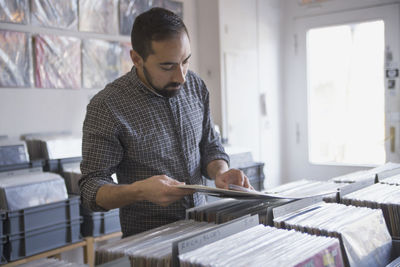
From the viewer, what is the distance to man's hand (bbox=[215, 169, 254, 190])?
1.39 m

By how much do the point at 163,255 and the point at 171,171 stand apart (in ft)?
2.12

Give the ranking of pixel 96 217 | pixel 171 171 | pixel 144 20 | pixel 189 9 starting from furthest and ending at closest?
pixel 189 9 < pixel 96 217 < pixel 171 171 < pixel 144 20

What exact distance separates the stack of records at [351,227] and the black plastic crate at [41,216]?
1434 millimetres

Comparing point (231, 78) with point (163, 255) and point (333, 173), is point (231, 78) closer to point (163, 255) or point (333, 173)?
point (333, 173)

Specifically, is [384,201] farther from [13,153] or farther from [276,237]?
[13,153]

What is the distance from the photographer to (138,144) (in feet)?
4.78

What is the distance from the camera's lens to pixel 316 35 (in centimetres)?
421

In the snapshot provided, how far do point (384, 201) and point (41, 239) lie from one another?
5.35ft

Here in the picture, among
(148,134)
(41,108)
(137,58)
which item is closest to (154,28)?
(137,58)

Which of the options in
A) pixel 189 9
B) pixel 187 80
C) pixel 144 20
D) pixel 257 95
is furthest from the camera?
pixel 257 95

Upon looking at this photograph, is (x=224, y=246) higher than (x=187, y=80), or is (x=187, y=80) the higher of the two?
(x=187, y=80)

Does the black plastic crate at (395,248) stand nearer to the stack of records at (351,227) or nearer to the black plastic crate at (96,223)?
the stack of records at (351,227)

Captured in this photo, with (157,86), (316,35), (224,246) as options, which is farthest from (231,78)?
(224,246)

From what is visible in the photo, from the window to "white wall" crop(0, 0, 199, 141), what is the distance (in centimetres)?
224
